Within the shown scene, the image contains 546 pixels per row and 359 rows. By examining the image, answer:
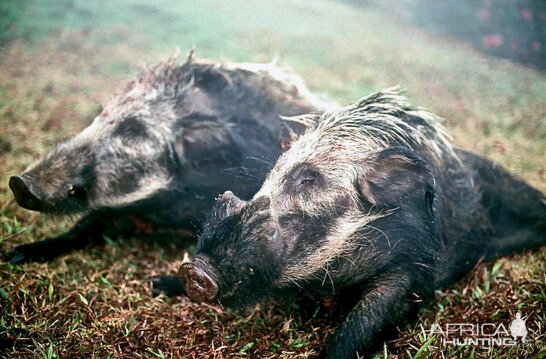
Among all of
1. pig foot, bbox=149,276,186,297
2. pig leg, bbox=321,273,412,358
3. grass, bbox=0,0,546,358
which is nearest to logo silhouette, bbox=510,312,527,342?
grass, bbox=0,0,546,358

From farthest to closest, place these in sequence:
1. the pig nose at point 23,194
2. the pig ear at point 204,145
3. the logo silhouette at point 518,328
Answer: the pig ear at point 204,145 → the pig nose at point 23,194 → the logo silhouette at point 518,328

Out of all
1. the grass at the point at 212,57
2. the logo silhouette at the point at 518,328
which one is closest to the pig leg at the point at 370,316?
the grass at the point at 212,57

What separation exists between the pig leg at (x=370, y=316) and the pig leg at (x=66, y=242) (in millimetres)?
1903

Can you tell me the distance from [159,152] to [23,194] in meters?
0.88

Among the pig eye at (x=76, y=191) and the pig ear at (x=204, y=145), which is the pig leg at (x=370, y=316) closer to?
the pig ear at (x=204, y=145)

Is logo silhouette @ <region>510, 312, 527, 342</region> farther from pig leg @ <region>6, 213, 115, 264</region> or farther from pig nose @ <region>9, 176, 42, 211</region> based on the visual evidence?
pig nose @ <region>9, 176, 42, 211</region>

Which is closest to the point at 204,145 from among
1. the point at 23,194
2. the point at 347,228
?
the point at 23,194

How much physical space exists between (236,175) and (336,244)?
75 centimetres

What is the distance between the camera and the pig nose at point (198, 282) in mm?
2020

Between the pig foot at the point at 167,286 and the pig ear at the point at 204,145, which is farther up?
the pig ear at the point at 204,145

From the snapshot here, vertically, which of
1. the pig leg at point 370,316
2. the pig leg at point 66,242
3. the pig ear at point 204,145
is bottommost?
the pig leg at point 66,242

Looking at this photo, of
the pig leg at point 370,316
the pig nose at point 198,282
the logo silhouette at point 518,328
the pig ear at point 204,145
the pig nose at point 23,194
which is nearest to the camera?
the pig nose at point 198,282

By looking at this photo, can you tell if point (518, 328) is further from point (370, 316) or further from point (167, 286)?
point (167, 286)

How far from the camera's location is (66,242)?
3.15m
